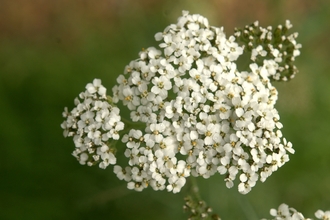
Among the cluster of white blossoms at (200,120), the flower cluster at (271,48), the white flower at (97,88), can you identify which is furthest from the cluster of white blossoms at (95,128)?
the flower cluster at (271,48)

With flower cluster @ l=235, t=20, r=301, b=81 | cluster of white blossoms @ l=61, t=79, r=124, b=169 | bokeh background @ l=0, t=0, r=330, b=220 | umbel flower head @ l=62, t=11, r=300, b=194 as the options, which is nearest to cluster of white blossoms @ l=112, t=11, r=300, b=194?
umbel flower head @ l=62, t=11, r=300, b=194

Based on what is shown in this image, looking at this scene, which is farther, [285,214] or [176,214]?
[176,214]

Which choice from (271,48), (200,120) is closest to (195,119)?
(200,120)

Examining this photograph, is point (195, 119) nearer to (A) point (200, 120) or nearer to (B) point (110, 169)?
(A) point (200, 120)

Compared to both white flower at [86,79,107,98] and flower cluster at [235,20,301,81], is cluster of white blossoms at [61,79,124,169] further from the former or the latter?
flower cluster at [235,20,301,81]

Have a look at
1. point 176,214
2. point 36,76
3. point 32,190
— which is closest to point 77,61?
point 36,76

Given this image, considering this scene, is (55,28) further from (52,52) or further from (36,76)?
(36,76)

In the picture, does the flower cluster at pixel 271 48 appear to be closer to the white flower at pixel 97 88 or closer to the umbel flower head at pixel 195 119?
the umbel flower head at pixel 195 119
